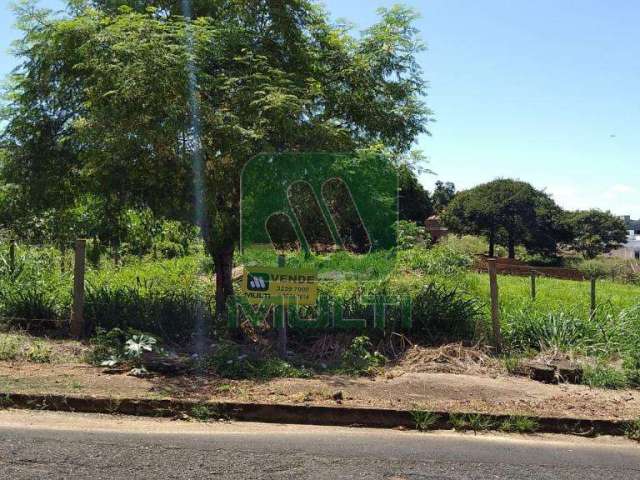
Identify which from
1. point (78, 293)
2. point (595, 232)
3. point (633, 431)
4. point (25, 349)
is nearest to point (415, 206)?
point (595, 232)

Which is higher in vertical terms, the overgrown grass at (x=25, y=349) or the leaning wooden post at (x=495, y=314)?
the leaning wooden post at (x=495, y=314)

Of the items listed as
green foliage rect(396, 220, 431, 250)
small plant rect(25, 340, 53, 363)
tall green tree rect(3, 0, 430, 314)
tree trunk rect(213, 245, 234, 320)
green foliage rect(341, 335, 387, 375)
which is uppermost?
tall green tree rect(3, 0, 430, 314)

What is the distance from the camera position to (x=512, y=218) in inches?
1730

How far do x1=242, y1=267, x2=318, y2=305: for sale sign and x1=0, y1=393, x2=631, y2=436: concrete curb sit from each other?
6.32 feet

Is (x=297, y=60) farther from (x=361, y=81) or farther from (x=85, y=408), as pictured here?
(x=85, y=408)

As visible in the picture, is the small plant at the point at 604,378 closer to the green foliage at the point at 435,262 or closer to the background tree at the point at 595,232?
the green foliage at the point at 435,262

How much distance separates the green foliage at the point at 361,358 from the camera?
22.3ft

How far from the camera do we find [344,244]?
9109mm

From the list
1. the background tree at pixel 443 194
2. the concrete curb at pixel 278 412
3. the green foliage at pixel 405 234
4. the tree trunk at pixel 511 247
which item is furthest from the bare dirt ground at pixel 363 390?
the background tree at pixel 443 194

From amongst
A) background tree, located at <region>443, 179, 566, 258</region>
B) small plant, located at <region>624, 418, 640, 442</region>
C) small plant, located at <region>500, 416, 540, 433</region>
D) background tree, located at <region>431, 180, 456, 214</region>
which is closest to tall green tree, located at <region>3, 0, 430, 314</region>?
small plant, located at <region>500, 416, 540, 433</region>

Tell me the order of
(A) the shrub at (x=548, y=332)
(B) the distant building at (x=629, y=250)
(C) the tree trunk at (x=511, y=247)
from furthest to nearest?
1. (B) the distant building at (x=629, y=250)
2. (C) the tree trunk at (x=511, y=247)
3. (A) the shrub at (x=548, y=332)

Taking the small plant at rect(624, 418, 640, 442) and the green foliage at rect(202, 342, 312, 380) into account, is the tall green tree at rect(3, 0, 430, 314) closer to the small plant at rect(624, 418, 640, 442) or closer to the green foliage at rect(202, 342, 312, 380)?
the green foliage at rect(202, 342, 312, 380)

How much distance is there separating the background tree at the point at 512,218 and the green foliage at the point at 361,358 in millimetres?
38359

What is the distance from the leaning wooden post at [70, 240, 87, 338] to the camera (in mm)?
7477
